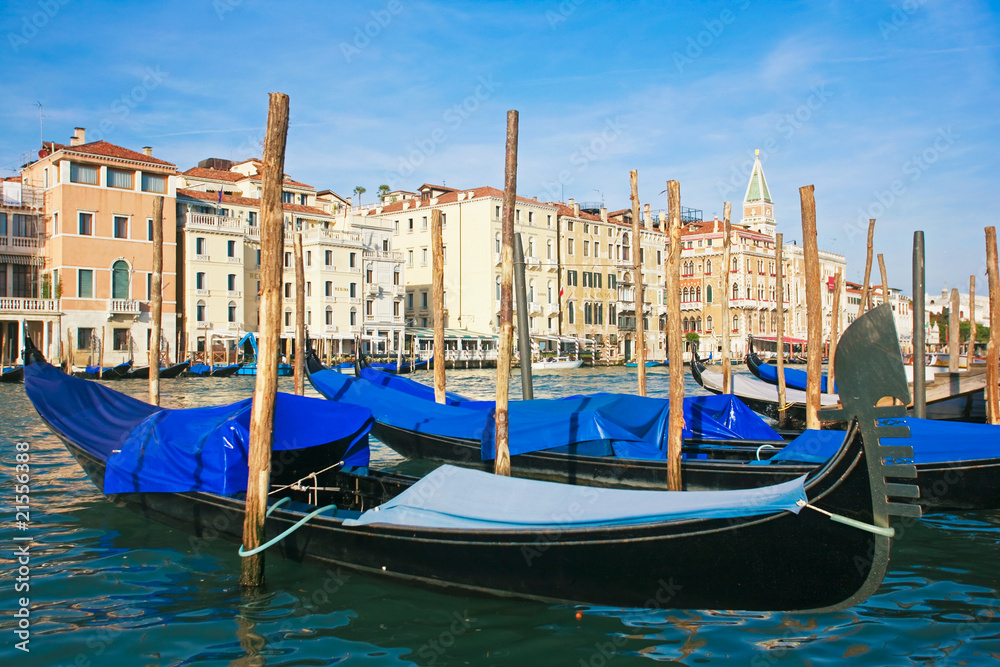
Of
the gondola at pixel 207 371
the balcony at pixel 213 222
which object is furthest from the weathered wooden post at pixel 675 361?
the balcony at pixel 213 222

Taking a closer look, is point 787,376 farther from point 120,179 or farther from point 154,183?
point 120,179

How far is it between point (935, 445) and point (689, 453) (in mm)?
2093

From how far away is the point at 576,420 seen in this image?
736cm

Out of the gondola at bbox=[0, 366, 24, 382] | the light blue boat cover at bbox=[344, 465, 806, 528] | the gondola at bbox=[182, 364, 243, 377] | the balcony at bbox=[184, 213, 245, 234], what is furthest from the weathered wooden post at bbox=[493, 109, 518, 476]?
the balcony at bbox=[184, 213, 245, 234]

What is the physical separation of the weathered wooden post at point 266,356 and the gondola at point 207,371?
912 inches

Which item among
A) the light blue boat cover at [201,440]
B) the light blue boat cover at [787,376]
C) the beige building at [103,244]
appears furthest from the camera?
the beige building at [103,244]

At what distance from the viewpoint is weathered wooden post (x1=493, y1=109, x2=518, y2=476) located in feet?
19.2

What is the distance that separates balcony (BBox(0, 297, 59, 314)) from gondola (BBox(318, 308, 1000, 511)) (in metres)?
20.1

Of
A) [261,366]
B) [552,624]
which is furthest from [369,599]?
[261,366]

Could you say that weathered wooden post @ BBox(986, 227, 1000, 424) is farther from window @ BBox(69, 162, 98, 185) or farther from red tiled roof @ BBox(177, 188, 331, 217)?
window @ BBox(69, 162, 98, 185)

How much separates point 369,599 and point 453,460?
4110 mm

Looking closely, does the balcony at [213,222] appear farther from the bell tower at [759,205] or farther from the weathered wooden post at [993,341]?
the bell tower at [759,205]

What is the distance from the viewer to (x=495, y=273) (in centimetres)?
3734

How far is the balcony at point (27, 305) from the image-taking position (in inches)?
1011
